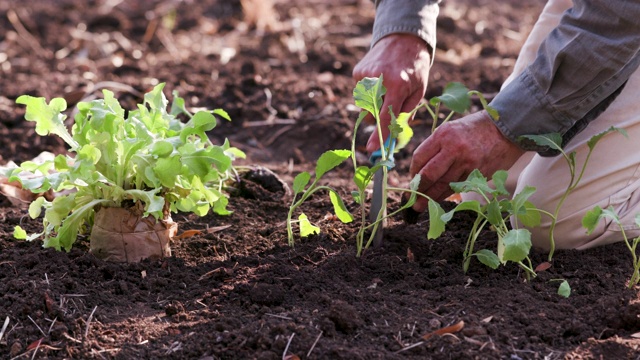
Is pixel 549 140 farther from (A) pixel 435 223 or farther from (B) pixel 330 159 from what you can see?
(B) pixel 330 159

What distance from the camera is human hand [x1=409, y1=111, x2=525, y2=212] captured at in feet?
8.18

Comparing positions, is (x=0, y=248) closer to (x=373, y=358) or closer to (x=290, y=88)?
(x=373, y=358)

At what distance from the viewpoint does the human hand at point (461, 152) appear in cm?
249

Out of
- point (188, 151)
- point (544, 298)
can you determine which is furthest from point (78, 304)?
point (544, 298)

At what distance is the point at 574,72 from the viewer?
2482 millimetres

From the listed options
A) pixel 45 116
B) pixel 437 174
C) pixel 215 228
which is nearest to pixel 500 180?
pixel 437 174

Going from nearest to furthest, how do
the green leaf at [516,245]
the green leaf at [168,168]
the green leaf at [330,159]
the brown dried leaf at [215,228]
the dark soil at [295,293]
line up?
the dark soil at [295,293]
the green leaf at [516,245]
the green leaf at [168,168]
the green leaf at [330,159]
the brown dried leaf at [215,228]

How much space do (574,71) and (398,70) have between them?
57 cm

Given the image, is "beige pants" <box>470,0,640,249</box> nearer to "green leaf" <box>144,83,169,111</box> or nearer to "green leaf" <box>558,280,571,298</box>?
"green leaf" <box>558,280,571,298</box>

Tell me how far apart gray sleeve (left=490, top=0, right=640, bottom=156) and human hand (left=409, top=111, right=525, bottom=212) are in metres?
0.04

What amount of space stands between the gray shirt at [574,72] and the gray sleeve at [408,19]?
457mm

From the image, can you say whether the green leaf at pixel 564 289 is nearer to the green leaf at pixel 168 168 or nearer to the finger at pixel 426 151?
the finger at pixel 426 151

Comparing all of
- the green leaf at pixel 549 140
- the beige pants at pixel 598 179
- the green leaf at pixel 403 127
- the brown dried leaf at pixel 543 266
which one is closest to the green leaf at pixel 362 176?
the green leaf at pixel 403 127

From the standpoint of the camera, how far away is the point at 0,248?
270 centimetres
